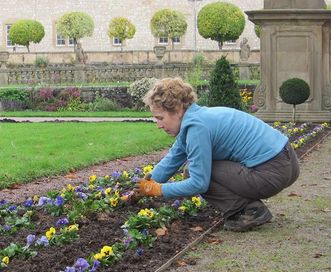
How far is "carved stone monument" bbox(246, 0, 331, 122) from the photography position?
59.6 feet

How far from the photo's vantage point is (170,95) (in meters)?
6.07

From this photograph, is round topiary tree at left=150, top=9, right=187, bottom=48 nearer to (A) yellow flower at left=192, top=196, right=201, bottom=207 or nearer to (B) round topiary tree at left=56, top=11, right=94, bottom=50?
(B) round topiary tree at left=56, top=11, right=94, bottom=50

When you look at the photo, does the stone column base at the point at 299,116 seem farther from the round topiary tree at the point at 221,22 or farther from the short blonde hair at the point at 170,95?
the round topiary tree at the point at 221,22

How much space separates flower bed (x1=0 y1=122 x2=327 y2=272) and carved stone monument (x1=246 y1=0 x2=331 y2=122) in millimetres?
10726

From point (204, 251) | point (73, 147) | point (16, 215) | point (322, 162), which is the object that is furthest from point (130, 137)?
point (204, 251)

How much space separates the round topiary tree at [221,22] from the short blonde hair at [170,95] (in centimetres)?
4420

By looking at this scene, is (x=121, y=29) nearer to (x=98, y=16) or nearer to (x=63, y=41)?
(x=98, y=16)

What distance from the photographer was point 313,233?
639 centimetres

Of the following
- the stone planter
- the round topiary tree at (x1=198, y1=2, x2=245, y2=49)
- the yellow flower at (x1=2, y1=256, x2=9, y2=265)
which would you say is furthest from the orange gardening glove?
the round topiary tree at (x1=198, y1=2, x2=245, y2=49)

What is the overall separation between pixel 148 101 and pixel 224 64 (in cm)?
963

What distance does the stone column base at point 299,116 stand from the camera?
59.9ft

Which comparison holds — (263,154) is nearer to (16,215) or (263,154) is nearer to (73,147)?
(16,215)

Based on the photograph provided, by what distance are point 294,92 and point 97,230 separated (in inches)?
448

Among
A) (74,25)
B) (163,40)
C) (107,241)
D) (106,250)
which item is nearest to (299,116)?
(107,241)
